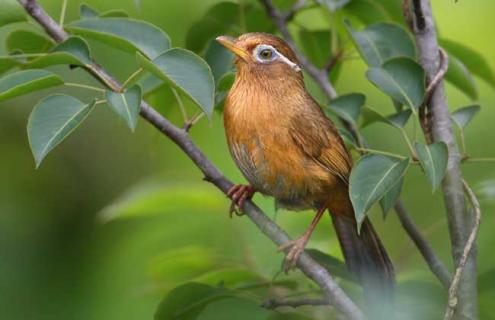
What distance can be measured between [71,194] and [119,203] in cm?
108

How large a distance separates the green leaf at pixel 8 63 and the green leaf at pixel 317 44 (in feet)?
5.41

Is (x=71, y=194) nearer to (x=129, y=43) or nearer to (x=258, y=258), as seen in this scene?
(x=258, y=258)

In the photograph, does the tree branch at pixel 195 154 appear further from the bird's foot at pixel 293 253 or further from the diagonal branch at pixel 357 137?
the diagonal branch at pixel 357 137

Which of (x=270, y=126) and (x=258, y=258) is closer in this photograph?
(x=270, y=126)

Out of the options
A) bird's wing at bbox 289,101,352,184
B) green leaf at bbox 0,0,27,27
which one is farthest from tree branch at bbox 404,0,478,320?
green leaf at bbox 0,0,27,27

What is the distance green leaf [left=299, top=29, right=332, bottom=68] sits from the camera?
16.2 ft

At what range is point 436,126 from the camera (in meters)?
3.96

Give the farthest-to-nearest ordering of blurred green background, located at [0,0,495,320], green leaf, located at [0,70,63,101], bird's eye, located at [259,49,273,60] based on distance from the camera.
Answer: bird's eye, located at [259,49,273,60], blurred green background, located at [0,0,495,320], green leaf, located at [0,70,63,101]

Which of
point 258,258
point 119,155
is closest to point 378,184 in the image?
point 258,258

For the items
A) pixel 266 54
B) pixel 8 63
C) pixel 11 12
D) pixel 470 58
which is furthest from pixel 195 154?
pixel 470 58

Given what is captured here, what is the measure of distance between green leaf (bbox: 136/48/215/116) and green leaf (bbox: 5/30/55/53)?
2.41 feet

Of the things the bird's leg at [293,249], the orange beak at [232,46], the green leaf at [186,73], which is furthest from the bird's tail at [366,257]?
the green leaf at [186,73]

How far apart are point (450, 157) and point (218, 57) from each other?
1.15m

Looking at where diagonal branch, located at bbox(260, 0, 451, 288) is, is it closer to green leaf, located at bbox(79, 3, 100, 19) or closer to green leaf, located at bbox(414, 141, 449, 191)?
green leaf, located at bbox(414, 141, 449, 191)
